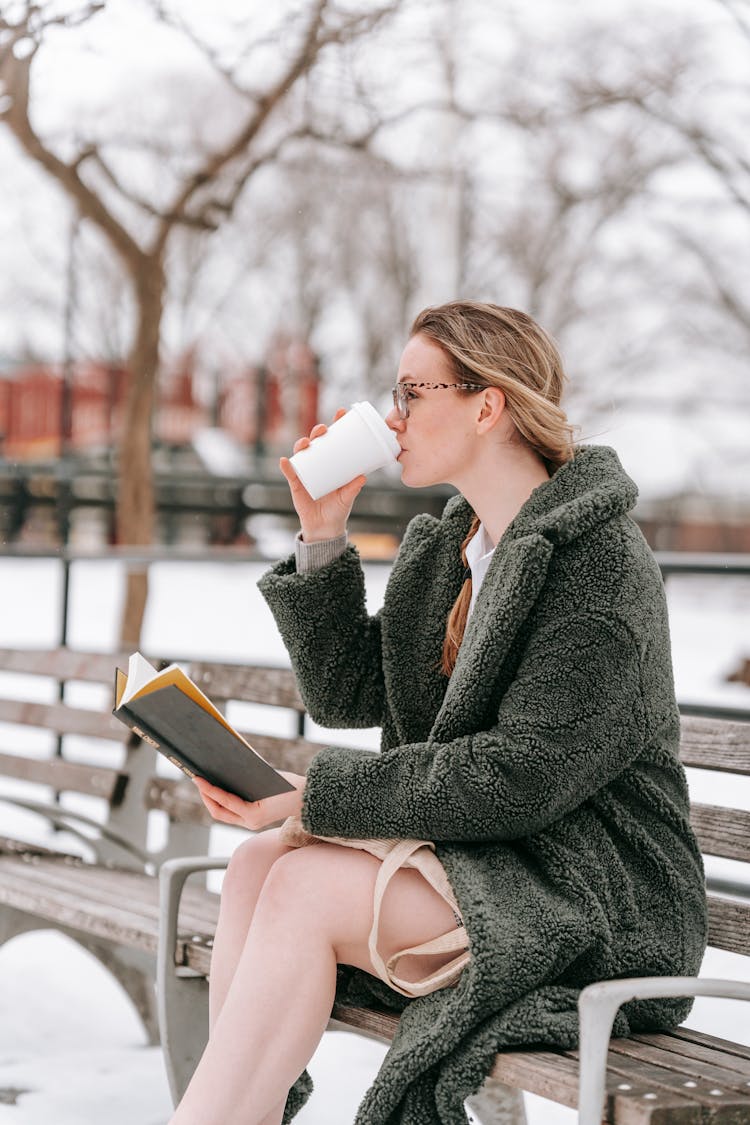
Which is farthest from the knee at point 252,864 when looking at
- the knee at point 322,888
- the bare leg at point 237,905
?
the knee at point 322,888

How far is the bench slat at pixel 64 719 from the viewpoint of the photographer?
12.9ft

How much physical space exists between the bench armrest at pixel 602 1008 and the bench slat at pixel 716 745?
60cm

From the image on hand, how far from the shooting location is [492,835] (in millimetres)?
2164

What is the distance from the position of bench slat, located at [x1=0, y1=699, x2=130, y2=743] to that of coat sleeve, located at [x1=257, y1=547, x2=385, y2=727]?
1206mm

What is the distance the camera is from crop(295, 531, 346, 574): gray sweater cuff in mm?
2645

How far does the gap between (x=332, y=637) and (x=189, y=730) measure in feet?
1.88

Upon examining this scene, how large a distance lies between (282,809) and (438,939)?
11.5 inches

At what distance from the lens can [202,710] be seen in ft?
6.95

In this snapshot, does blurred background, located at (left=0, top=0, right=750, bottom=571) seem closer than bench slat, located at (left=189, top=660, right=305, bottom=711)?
No

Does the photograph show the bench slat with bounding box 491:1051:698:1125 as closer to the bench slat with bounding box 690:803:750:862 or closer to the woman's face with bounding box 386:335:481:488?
the bench slat with bounding box 690:803:750:862

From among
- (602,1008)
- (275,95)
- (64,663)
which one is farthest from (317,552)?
(275,95)

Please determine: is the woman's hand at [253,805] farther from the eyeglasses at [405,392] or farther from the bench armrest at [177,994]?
the eyeglasses at [405,392]

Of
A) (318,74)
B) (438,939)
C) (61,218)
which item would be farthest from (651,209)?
(438,939)

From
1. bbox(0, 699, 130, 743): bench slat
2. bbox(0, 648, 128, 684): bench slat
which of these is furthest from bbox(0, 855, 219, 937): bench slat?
bbox(0, 648, 128, 684): bench slat
